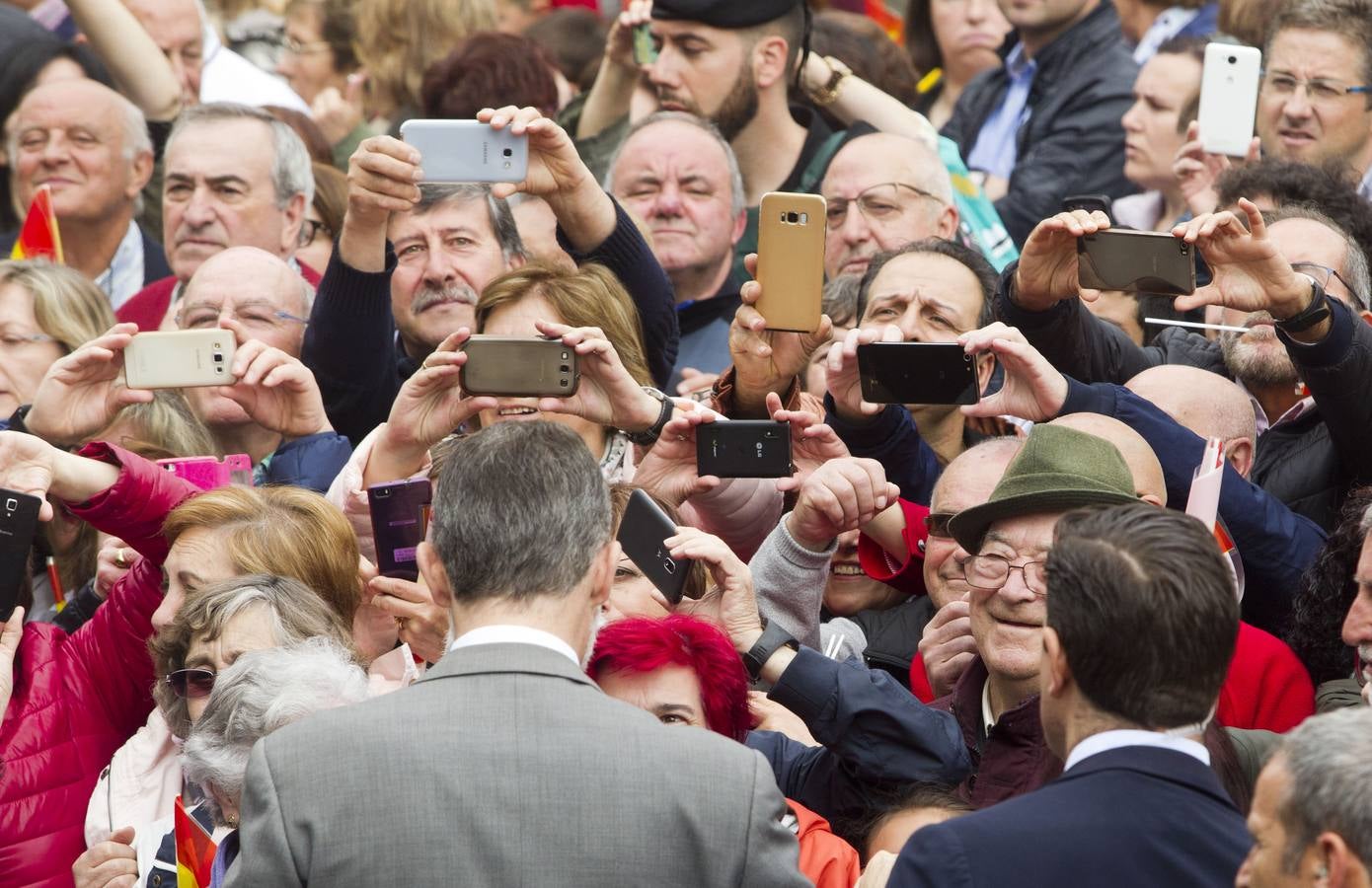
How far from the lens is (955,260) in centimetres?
583

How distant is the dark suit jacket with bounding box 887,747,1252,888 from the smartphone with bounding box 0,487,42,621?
7.46ft

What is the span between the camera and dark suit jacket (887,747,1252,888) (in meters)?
2.90

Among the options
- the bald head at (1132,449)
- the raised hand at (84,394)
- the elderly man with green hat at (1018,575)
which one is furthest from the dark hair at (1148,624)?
the raised hand at (84,394)

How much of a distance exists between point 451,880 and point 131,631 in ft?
6.34

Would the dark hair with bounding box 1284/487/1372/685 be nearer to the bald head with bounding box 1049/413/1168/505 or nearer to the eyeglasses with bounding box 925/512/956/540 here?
the bald head with bounding box 1049/413/1168/505

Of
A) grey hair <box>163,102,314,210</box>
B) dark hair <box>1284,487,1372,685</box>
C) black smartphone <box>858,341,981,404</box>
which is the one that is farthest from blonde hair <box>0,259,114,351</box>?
dark hair <box>1284,487,1372,685</box>

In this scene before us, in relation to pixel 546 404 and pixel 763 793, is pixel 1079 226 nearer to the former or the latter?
pixel 546 404

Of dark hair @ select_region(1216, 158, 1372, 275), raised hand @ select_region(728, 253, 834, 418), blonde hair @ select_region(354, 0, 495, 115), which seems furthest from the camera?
blonde hair @ select_region(354, 0, 495, 115)

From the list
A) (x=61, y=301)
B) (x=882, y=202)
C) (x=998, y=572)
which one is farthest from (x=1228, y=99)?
(x=61, y=301)

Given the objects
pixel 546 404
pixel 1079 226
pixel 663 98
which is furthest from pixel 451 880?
pixel 663 98

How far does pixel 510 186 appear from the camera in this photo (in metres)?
5.21

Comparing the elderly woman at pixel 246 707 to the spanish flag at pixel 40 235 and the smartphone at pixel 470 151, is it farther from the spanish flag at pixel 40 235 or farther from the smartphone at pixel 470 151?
the spanish flag at pixel 40 235

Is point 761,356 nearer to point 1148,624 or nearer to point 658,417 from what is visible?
point 658,417

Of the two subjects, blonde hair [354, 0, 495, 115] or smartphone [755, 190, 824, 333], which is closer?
smartphone [755, 190, 824, 333]
